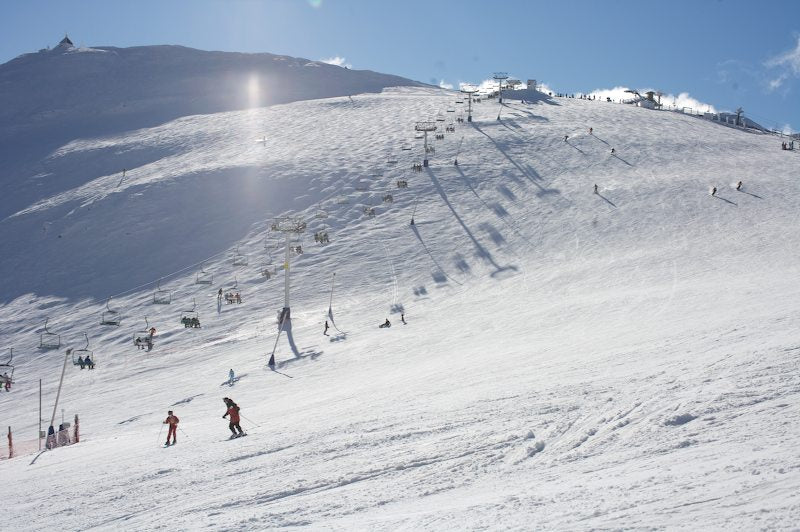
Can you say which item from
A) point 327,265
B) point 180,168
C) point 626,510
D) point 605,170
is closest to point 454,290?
point 327,265

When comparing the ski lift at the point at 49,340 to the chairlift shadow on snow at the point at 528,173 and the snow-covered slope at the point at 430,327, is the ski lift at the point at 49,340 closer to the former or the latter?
the snow-covered slope at the point at 430,327

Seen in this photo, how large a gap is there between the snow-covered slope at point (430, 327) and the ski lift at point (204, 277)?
1.30 ft

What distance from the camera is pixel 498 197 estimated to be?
45875 millimetres

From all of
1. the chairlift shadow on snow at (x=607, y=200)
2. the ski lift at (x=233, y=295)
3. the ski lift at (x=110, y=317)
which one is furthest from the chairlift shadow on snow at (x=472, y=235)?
the ski lift at (x=110, y=317)

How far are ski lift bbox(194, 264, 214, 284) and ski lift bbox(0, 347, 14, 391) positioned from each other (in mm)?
9851

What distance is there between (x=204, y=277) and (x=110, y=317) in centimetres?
545

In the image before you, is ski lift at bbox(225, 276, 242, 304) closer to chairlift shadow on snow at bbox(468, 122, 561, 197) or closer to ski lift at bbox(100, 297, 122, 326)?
ski lift at bbox(100, 297, 122, 326)

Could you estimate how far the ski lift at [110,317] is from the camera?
36.4 meters

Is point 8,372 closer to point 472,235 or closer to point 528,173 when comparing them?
point 472,235

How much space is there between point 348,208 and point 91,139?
39.3 m

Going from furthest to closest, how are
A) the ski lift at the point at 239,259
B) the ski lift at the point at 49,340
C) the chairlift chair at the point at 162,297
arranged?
the ski lift at the point at 239,259
the chairlift chair at the point at 162,297
the ski lift at the point at 49,340

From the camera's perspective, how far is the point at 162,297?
3841 centimetres

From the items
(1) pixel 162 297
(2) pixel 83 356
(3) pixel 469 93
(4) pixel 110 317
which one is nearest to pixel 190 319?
(2) pixel 83 356

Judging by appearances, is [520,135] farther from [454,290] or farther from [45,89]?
[45,89]
